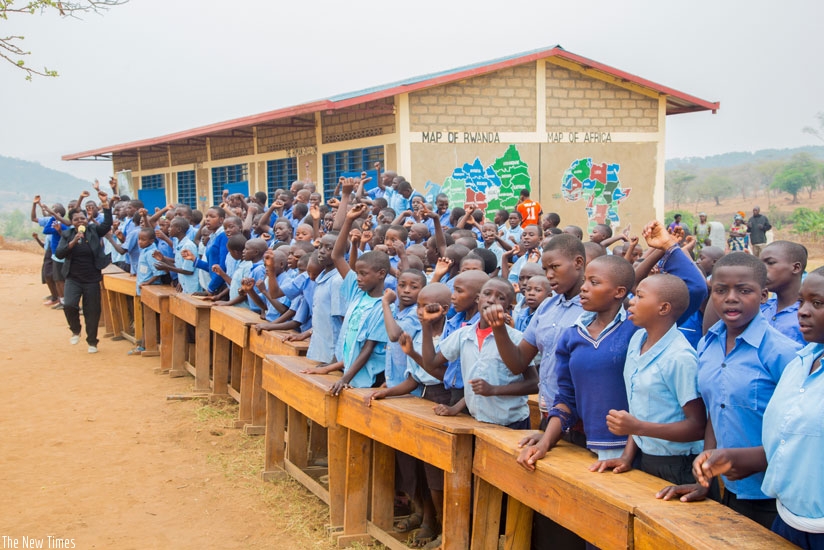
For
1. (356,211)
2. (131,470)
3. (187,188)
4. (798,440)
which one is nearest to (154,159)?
(187,188)

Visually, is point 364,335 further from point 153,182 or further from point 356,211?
point 153,182

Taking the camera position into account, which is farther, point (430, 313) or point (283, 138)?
point (283, 138)

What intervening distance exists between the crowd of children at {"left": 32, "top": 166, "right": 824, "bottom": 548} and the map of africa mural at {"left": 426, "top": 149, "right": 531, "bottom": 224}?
9.16 metres

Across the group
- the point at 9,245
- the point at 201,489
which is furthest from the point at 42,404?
the point at 9,245

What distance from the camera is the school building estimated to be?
15.4 metres

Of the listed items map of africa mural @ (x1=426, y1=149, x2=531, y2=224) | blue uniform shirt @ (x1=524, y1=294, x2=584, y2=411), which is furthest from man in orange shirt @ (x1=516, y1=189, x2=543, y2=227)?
blue uniform shirt @ (x1=524, y1=294, x2=584, y2=411)

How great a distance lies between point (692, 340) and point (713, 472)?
6.52ft

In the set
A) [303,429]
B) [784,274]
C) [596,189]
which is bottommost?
[303,429]

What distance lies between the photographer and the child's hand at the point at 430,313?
442 cm

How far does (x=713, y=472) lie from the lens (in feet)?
9.03

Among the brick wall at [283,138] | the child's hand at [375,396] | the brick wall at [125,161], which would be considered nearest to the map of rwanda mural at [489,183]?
the brick wall at [283,138]

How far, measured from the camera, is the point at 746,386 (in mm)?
2963

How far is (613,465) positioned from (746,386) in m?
0.66

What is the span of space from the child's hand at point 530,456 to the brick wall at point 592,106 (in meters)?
13.7
